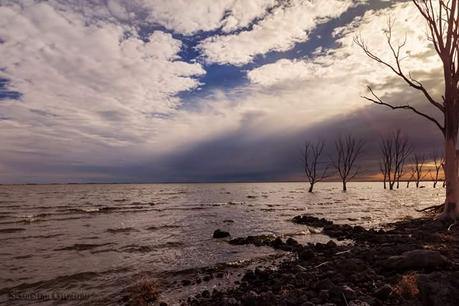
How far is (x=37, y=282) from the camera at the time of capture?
10.2 meters

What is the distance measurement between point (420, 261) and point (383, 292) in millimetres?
1844

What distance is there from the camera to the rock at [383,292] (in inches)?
243

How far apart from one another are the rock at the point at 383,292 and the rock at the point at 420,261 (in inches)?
65.0

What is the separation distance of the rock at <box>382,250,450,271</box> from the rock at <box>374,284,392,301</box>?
1651 millimetres

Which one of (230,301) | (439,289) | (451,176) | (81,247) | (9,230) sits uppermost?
(451,176)

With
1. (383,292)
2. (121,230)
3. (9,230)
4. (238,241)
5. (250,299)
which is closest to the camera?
(383,292)

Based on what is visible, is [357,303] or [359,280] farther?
[359,280]

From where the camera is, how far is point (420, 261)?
7535mm

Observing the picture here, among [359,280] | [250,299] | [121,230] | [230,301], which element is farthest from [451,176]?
[121,230]

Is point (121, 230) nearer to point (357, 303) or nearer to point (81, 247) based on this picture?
→ point (81, 247)

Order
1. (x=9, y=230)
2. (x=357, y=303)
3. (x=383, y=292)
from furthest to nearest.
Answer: (x=9, y=230)
(x=383, y=292)
(x=357, y=303)

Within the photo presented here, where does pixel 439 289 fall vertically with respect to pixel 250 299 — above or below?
above

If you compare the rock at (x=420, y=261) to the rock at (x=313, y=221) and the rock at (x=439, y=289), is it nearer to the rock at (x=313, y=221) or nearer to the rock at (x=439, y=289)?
the rock at (x=439, y=289)

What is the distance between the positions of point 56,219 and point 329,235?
809 inches
